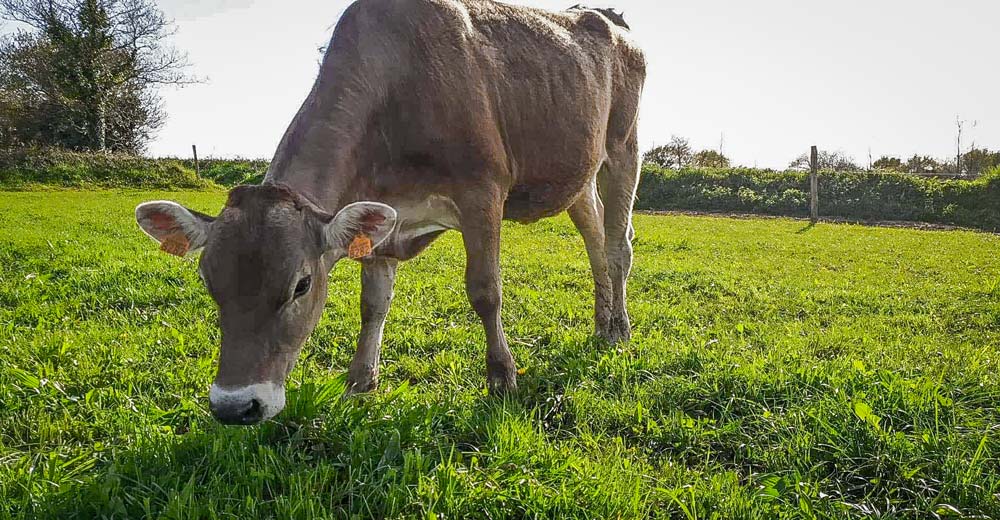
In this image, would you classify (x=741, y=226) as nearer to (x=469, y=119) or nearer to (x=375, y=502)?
(x=469, y=119)

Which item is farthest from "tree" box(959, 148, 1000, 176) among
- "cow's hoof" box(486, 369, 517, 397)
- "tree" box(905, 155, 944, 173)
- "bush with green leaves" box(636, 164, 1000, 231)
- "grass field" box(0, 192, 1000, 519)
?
"cow's hoof" box(486, 369, 517, 397)

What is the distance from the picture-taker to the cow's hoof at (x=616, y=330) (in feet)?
16.1

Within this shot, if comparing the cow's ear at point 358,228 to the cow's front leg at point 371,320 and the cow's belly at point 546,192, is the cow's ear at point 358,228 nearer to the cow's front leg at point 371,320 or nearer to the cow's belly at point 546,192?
the cow's front leg at point 371,320

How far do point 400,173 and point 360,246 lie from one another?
69cm

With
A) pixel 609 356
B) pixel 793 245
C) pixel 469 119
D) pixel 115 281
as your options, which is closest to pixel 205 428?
pixel 469 119

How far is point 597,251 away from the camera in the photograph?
5500 mm

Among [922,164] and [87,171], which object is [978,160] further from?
[87,171]

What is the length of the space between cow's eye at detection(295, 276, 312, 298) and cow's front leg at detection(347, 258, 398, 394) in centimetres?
119

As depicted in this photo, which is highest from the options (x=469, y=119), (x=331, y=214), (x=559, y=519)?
(x=469, y=119)

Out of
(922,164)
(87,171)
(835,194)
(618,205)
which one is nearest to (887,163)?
(922,164)

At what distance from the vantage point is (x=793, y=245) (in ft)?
42.8

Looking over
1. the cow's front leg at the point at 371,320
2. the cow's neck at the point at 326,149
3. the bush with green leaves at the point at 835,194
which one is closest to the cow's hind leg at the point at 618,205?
the cow's front leg at the point at 371,320

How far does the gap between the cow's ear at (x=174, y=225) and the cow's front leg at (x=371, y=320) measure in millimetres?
1307

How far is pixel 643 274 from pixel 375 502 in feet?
20.9
